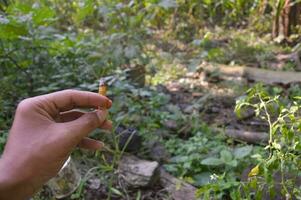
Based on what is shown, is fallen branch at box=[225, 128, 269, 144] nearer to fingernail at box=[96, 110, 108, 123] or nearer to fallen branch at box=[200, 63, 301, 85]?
fallen branch at box=[200, 63, 301, 85]

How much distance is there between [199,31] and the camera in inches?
253

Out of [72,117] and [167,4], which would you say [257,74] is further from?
[72,117]

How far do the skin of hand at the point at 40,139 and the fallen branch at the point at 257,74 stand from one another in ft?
11.4

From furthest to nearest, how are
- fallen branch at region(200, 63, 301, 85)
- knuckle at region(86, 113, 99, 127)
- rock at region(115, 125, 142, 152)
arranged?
fallen branch at region(200, 63, 301, 85)
rock at region(115, 125, 142, 152)
knuckle at region(86, 113, 99, 127)

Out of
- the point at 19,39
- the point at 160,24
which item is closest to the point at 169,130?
the point at 19,39

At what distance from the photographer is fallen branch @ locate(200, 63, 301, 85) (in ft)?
15.1

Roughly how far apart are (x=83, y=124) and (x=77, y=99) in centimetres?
9

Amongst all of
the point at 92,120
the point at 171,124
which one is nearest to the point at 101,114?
the point at 92,120

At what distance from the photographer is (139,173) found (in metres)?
2.48

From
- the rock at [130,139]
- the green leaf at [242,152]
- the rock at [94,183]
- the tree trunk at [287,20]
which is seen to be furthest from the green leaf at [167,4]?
the tree trunk at [287,20]

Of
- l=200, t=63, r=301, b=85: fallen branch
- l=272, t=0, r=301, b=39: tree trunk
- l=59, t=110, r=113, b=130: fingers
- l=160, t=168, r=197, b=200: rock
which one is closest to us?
l=59, t=110, r=113, b=130: fingers

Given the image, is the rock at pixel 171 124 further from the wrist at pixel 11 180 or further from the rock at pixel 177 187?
the wrist at pixel 11 180

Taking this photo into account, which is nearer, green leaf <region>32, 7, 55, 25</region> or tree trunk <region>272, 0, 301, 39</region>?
green leaf <region>32, 7, 55, 25</region>

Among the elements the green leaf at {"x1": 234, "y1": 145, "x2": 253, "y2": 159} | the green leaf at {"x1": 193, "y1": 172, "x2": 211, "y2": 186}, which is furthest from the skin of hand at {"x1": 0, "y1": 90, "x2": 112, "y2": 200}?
the green leaf at {"x1": 234, "y1": 145, "x2": 253, "y2": 159}
